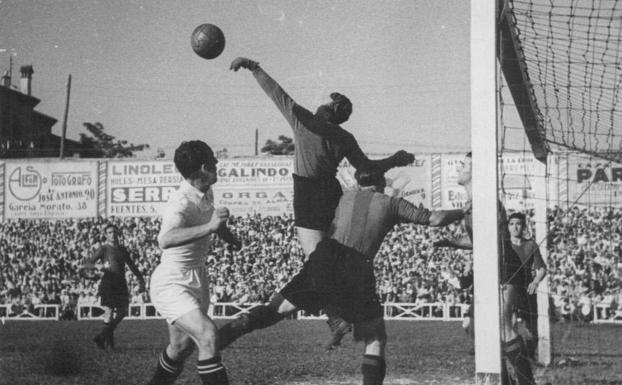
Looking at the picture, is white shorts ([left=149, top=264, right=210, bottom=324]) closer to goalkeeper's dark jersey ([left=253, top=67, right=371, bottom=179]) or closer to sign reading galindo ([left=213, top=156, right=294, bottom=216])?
goalkeeper's dark jersey ([left=253, top=67, right=371, bottom=179])

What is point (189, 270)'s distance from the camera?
4684mm

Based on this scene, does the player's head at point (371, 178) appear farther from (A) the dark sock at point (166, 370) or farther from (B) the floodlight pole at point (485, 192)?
(A) the dark sock at point (166, 370)

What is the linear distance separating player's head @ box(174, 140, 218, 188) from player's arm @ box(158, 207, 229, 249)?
1.03ft

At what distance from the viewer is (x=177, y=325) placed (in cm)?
456

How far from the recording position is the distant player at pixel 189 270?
4422 millimetres

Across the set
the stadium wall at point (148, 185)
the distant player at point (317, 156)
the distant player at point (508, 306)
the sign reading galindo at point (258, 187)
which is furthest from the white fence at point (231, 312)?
the distant player at point (317, 156)

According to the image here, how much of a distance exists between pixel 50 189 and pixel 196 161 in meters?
22.7

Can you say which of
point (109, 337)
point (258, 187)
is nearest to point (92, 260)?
point (109, 337)

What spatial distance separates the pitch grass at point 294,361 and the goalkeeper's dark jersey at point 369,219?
78.3 inches

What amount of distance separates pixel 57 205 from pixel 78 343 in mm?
15843

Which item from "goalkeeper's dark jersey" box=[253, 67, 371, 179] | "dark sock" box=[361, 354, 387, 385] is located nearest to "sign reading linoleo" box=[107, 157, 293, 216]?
"goalkeeper's dark jersey" box=[253, 67, 371, 179]

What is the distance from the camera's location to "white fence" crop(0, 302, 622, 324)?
19.3 meters

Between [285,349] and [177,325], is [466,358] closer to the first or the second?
[285,349]

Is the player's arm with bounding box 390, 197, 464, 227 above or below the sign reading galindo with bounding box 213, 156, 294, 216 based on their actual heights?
below
